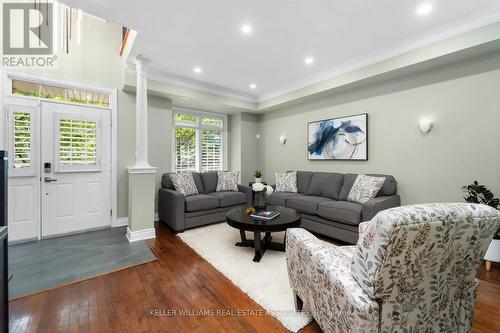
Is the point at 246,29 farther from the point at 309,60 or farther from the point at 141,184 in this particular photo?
the point at 141,184

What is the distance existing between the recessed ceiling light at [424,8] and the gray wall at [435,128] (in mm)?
1079

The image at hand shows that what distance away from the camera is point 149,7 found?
2357mm

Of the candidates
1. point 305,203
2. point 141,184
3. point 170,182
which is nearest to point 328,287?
point 305,203

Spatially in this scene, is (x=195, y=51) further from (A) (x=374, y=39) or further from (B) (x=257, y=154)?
(B) (x=257, y=154)

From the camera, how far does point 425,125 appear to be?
320 cm

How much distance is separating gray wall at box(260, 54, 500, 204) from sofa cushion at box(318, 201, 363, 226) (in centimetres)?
106

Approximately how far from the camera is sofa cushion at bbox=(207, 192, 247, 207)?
13.9 ft

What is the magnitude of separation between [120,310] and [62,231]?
8.77 feet

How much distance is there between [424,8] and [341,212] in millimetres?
2569

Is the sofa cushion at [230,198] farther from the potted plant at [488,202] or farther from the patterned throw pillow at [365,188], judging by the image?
the potted plant at [488,202]

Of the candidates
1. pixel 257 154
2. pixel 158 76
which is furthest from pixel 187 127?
pixel 257 154

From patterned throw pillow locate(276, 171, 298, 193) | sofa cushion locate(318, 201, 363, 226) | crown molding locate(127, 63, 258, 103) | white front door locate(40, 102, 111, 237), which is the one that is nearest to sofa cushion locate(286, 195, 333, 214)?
sofa cushion locate(318, 201, 363, 226)

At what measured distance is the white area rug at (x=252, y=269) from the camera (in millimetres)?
1824

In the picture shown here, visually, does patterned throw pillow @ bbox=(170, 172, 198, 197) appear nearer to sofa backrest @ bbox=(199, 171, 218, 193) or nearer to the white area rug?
sofa backrest @ bbox=(199, 171, 218, 193)
